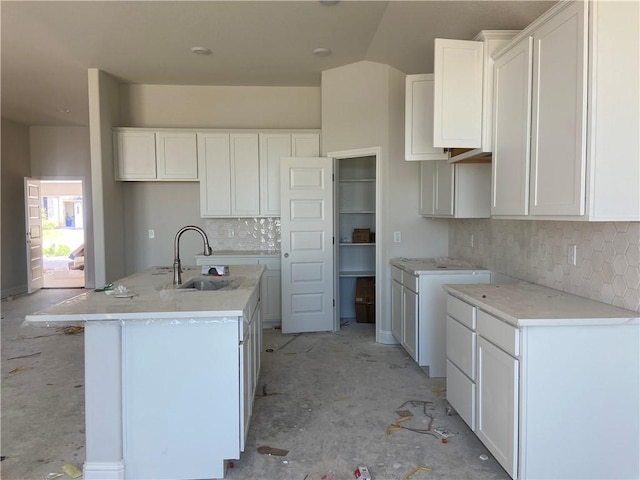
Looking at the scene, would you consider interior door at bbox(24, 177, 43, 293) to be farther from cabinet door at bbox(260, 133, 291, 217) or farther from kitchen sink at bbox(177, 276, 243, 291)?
kitchen sink at bbox(177, 276, 243, 291)

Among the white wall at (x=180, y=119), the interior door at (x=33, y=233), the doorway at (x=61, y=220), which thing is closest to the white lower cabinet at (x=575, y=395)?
the white wall at (x=180, y=119)

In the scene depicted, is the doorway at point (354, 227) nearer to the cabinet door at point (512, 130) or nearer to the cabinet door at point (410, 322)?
the cabinet door at point (410, 322)

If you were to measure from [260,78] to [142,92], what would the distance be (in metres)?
1.61

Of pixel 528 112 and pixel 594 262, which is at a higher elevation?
pixel 528 112

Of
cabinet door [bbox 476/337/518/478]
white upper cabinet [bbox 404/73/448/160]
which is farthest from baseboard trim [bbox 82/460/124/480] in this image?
white upper cabinet [bbox 404/73/448/160]

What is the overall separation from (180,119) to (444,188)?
3.59m

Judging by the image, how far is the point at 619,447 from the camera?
196 centimetres

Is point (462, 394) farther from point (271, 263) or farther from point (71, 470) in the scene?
point (271, 263)

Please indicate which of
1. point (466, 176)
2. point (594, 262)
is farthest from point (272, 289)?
point (594, 262)

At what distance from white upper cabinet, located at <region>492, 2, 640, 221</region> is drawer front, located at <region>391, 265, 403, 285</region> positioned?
1.89m

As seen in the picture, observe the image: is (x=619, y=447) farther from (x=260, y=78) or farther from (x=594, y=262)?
(x=260, y=78)

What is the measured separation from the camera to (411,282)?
3740 mm

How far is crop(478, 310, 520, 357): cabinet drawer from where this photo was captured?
1.98 meters

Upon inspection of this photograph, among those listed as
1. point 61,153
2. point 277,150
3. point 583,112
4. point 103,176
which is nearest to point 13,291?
point 61,153
